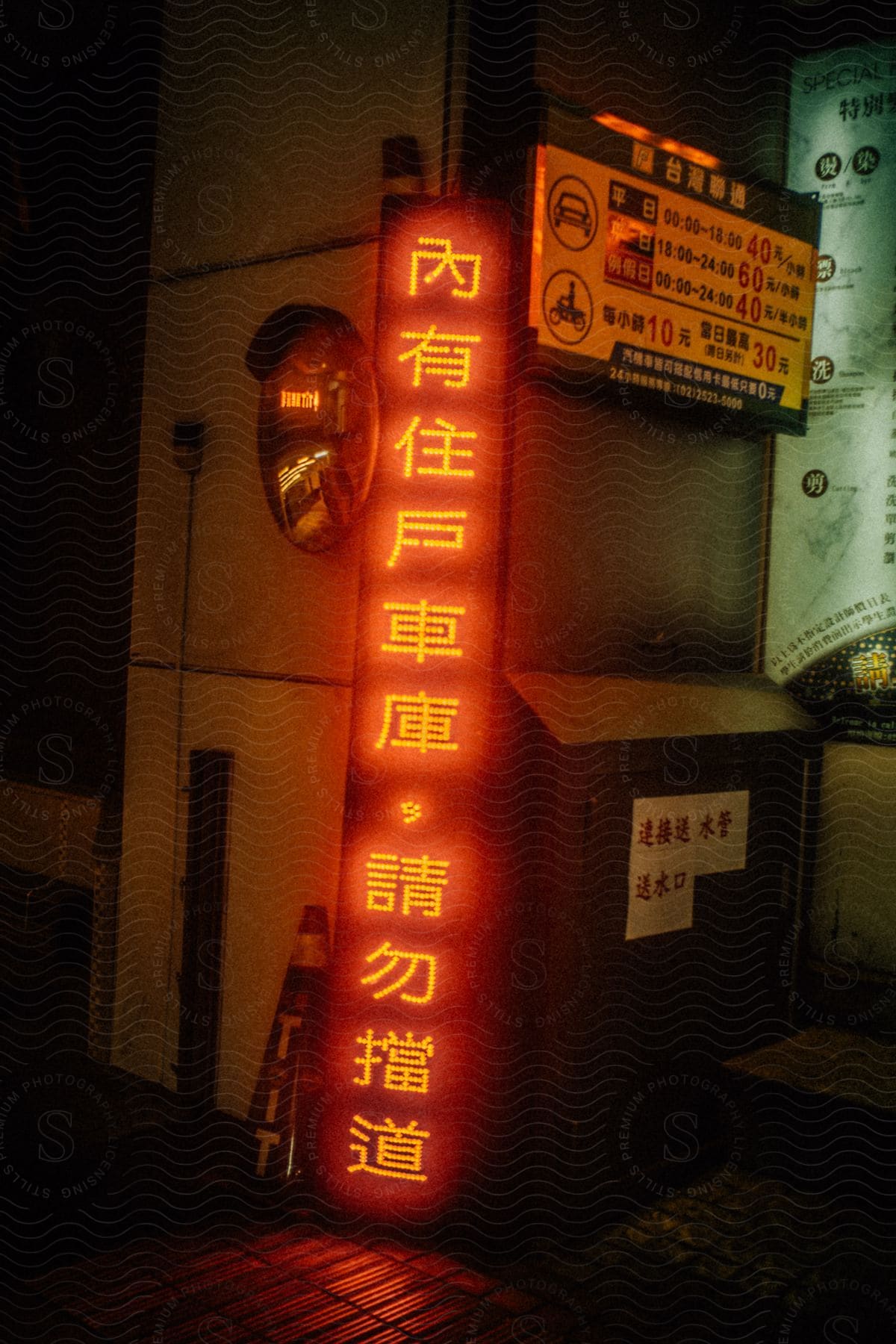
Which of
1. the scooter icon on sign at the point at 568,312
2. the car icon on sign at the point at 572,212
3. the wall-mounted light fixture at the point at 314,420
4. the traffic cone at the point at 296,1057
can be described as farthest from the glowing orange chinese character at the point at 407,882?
the car icon on sign at the point at 572,212

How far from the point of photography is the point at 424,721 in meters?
4.66

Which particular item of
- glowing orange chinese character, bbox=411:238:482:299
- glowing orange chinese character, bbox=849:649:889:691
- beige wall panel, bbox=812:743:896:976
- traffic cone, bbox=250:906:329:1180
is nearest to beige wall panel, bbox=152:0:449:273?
glowing orange chinese character, bbox=411:238:482:299

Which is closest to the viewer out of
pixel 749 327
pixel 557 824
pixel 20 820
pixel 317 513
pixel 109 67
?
pixel 557 824

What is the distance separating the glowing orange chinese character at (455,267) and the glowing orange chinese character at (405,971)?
2.80 m

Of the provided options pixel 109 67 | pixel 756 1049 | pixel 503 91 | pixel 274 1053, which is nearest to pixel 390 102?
pixel 503 91

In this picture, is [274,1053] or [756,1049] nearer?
[274,1053]

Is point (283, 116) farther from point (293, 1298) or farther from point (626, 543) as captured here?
point (293, 1298)

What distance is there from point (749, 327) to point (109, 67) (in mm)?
4047

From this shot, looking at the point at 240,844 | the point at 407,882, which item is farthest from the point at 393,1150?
the point at 240,844

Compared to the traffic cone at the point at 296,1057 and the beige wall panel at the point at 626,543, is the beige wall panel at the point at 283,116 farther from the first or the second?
the traffic cone at the point at 296,1057

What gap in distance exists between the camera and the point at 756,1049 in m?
5.51

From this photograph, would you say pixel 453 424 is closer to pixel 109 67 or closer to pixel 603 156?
pixel 603 156

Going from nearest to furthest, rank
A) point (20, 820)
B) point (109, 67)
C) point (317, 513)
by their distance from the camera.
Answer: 1. point (317, 513)
2. point (109, 67)
3. point (20, 820)

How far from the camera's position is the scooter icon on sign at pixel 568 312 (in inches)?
181
